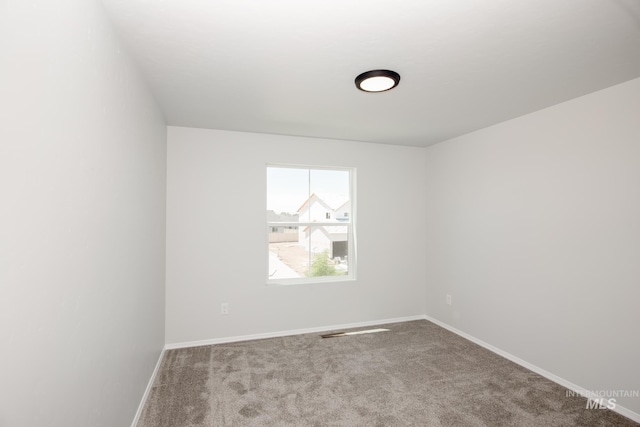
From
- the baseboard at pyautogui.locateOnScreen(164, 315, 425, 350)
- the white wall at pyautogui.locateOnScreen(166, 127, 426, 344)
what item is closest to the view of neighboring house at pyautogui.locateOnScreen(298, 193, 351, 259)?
the white wall at pyautogui.locateOnScreen(166, 127, 426, 344)

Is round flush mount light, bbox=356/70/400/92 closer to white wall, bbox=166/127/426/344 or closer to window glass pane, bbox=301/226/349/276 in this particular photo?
white wall, bbox=166/127/426/344

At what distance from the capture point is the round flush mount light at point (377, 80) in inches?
82.9

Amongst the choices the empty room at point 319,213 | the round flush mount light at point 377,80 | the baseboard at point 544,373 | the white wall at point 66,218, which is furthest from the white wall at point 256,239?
the round flush mount light at point 377,80

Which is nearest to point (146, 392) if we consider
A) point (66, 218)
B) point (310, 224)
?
point (66, 218)

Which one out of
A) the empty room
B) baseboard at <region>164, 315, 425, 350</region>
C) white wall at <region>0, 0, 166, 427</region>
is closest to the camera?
white wall at <region>0, 0, 166, 427</region>

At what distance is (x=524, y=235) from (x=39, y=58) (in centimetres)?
361

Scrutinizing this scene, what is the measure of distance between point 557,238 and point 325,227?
2.49 metres

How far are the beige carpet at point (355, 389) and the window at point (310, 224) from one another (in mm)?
914

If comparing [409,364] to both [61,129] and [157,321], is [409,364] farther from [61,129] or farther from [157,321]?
[61,129]

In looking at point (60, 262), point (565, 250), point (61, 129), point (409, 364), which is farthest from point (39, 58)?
point (565, 250)

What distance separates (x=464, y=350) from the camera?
131 inches

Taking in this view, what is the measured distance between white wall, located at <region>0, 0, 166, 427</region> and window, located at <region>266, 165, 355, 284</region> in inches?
76.9

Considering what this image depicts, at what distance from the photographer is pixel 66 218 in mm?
1150

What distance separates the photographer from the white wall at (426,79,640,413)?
7.46ft
